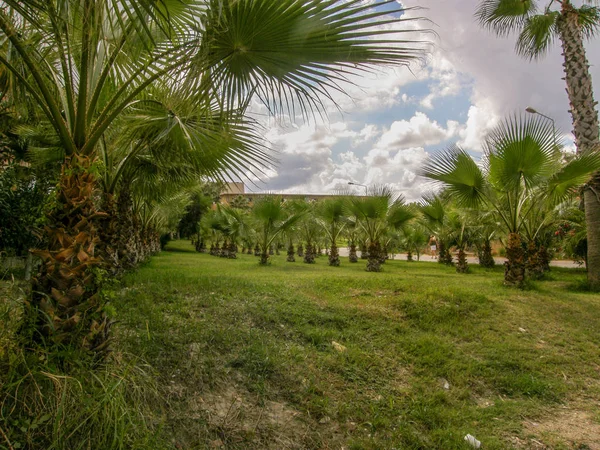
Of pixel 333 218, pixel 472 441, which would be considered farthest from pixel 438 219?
pixel 472 441

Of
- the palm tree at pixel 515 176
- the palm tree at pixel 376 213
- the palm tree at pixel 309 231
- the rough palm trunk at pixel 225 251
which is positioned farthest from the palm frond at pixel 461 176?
the rough palm trunk at pixel 225 251

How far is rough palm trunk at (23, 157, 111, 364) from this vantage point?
7.67 feet

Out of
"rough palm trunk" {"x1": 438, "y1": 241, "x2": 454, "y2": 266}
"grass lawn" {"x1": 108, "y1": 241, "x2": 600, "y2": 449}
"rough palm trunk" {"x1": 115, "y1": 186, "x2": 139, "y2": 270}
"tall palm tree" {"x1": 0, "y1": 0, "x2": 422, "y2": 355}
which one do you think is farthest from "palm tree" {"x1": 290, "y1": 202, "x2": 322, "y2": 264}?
"tall palm tree" {"x1": 0, "y1": 0, "x2": 422, "y2": 355}

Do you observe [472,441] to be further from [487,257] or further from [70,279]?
[487,257]

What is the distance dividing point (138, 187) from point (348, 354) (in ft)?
21.1

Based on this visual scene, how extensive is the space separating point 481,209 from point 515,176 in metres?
4.18

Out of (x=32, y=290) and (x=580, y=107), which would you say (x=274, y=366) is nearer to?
(x=32, y=290)

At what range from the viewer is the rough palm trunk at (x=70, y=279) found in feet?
7.67

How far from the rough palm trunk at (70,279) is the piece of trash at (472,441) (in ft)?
9.76

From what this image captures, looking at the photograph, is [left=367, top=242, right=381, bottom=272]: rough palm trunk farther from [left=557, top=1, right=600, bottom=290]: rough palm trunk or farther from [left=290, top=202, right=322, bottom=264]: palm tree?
[left=557, top=1, right=600, bottom=290]: rough palm trunk

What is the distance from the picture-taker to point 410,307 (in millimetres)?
5730

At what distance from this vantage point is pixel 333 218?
15180 mm

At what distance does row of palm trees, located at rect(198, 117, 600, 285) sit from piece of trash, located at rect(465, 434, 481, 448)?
19.7ft

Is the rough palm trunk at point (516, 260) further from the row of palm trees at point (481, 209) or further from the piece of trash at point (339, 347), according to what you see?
→ the piece of trash at point (339, 347)
